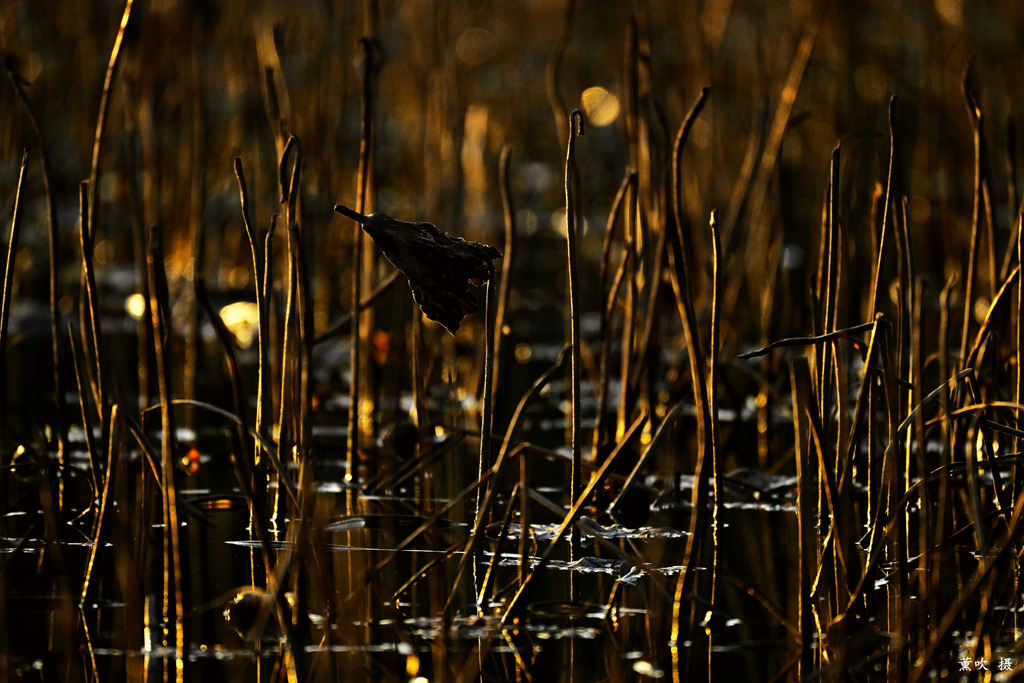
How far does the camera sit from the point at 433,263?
1051 millimetres

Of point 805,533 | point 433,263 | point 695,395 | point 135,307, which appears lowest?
point 805,533

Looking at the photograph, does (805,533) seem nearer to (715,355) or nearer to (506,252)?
(715,355)

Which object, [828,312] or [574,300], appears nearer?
[574,300]

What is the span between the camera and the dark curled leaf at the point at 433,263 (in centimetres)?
104

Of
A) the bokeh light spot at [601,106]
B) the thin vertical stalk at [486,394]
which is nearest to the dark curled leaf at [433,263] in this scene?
the thin vertical stalk at [486,394]

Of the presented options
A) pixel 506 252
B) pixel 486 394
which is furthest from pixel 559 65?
pixel 486 394

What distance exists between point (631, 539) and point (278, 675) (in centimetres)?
52

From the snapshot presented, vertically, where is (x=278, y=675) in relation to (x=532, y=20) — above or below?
below

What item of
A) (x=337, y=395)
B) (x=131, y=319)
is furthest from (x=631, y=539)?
(x=131, y=319)

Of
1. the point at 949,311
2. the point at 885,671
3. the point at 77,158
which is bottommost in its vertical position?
the point at 885,671

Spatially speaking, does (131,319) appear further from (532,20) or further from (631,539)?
(532,20)

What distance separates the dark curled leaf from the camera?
3.43 ft

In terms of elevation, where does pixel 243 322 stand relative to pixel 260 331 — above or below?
above

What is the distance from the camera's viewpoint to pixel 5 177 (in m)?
2.09
